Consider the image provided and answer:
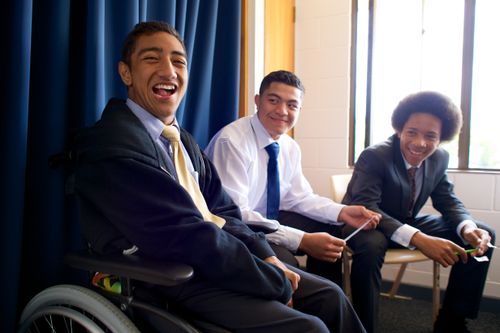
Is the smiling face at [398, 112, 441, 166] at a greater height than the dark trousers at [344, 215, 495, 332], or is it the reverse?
the smiling face at [398, 112, 441, 166]

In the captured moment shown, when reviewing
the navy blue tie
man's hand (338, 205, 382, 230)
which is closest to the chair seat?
man's hand (338, 205, 382, 230)

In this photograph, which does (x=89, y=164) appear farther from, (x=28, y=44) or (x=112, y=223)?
(x=28, y=44)

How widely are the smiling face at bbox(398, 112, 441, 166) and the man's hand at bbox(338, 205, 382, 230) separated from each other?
364 mm

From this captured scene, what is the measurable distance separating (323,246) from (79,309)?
818 millimetres

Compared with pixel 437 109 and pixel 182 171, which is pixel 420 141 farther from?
pixel 182 171

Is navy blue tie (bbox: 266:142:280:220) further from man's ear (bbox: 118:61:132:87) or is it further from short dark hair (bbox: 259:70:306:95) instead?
man's ear (bbox: 118:61:132:87)

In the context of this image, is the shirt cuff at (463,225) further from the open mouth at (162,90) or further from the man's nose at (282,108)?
the open mouth at (162,90)

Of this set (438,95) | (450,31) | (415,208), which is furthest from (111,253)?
(450,31)

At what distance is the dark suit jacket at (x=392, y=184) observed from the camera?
1675 mm

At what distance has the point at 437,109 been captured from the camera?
1680 mm

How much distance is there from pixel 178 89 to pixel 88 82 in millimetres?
266

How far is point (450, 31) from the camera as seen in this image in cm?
223

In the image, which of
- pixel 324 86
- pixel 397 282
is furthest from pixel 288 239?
pixel 324 86

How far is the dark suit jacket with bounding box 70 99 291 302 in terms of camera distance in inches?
32.3
